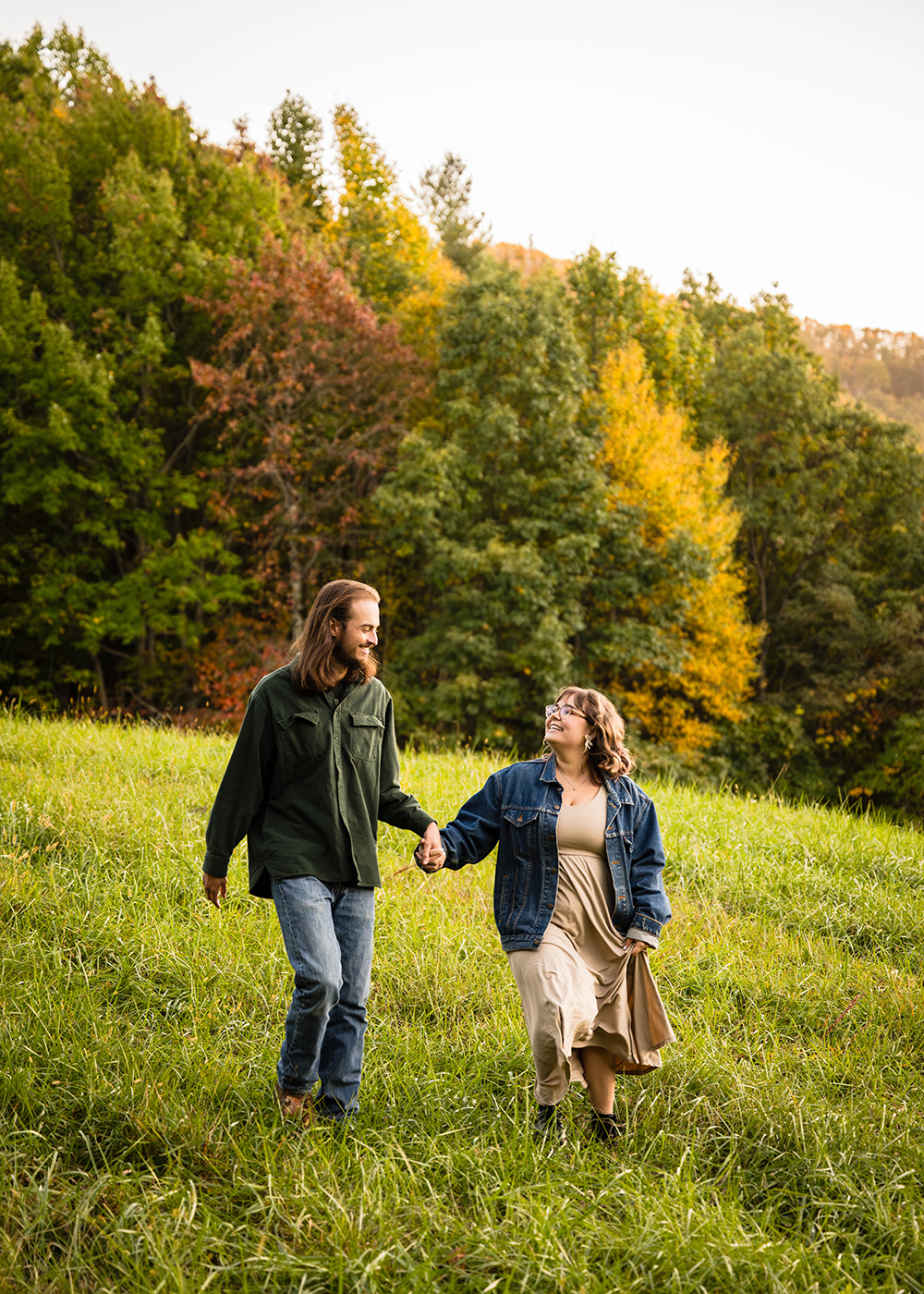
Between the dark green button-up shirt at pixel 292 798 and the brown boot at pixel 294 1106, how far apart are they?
763 millimetres

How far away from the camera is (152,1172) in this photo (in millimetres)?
3145

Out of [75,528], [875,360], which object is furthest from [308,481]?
[875,360]

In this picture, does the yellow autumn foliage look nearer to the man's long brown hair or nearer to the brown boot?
the man's long brown hair

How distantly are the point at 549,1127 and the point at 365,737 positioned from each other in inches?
65.5

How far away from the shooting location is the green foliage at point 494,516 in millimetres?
17141

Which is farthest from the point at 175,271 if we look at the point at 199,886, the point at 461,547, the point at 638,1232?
the point at 638,1232

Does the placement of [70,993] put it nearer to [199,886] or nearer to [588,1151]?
[199,886]

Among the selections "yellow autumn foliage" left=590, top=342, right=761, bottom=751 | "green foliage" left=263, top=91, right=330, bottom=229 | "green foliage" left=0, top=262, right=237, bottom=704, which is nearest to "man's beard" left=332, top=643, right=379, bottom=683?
"green foliage" left=0, top=262, right=237, bottom=704

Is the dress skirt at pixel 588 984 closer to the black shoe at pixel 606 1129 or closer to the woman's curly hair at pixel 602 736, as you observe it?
the black shoe at pixel 606 1129

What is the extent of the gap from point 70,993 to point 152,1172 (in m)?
1.57

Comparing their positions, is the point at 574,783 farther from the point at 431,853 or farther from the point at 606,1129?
the point at 606,1129

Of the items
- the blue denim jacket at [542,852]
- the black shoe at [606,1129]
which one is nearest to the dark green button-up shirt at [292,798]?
the blue denim jacket at [542,852]

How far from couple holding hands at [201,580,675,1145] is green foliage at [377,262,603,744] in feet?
41.4

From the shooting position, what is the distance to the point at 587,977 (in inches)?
138
